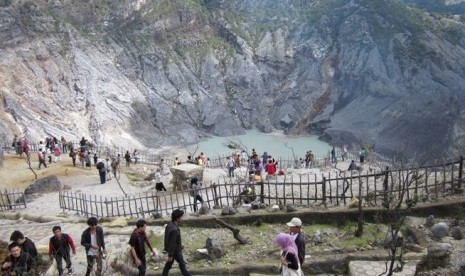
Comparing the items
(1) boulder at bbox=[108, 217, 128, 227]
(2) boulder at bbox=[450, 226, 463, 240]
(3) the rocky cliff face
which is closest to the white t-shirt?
(1) boulder at bbox=[108, 217, 128, 227]

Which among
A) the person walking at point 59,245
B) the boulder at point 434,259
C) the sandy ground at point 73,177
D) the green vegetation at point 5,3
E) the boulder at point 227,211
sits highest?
the green vegetation at point 5,3

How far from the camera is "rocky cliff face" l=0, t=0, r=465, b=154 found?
39188mm

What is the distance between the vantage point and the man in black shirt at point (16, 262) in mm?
7227

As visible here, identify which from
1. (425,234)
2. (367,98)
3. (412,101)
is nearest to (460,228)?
(425,234)

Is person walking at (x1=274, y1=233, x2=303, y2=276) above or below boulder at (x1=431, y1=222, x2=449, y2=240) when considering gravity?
above

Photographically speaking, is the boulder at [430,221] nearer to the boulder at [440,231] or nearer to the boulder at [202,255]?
the boulder at [440,231]

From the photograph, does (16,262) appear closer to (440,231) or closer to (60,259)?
(60,259)

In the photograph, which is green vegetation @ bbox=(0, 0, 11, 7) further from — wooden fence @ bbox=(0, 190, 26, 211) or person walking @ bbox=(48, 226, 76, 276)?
person walking @ bbox=(48, 226, 76, 276)

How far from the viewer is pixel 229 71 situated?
177 feet

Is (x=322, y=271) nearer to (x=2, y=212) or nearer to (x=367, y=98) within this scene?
(x=2, y=212)

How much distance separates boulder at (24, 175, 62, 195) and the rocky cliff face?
14.5 meters

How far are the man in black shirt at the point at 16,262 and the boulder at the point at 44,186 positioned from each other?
1269cm

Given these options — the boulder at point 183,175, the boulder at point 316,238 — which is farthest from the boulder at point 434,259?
the boulder at point 183,175

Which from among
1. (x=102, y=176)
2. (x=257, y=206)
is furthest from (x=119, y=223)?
(x=102, y=176)
